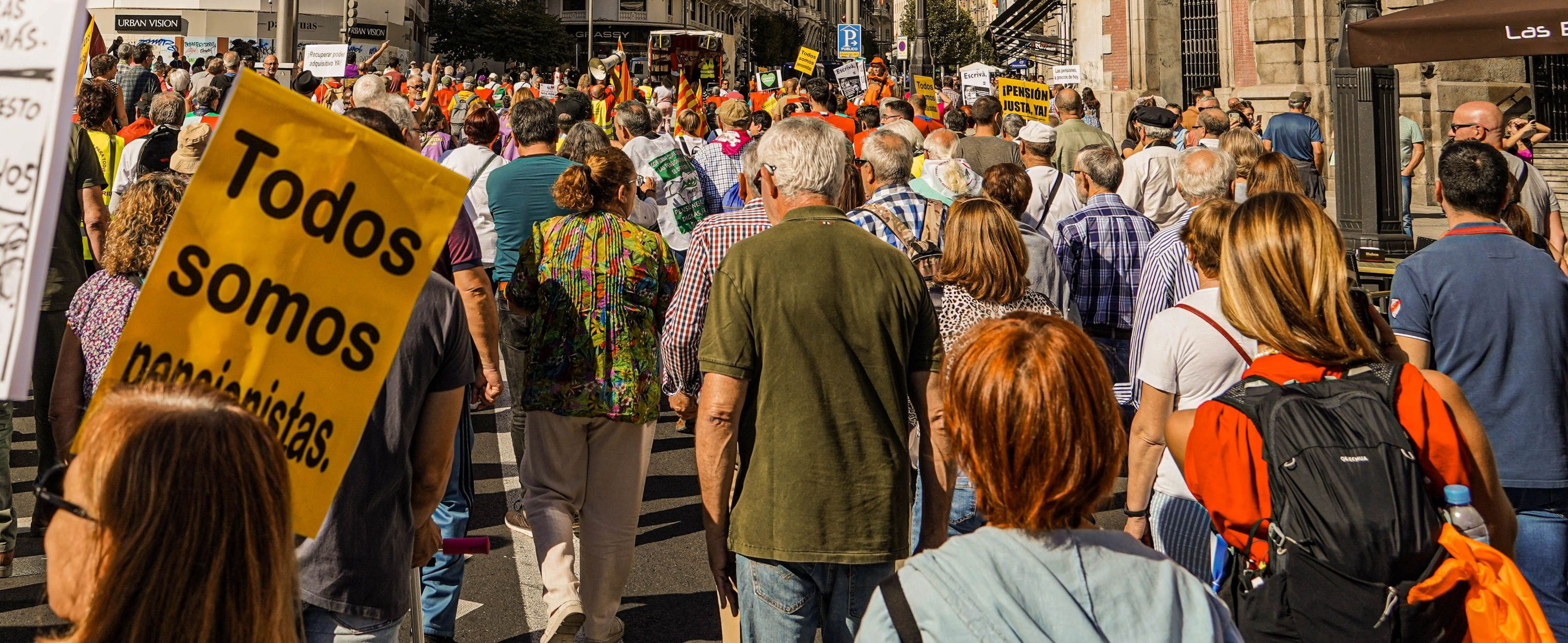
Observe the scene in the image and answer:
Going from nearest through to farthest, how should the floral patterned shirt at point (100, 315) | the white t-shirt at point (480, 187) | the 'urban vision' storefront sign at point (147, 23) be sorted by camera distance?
the floral patterned shirt at point (100, 315) → the white t-shirt at point (480, 187) → the 'urban vision' storefront sign at point (147, 23)

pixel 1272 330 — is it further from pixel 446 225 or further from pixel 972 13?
pixel 972 13

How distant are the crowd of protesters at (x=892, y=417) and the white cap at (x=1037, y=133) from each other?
3.45 feet

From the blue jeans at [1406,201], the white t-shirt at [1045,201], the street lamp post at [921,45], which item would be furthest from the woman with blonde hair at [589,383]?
the street lamp post at [921,45]

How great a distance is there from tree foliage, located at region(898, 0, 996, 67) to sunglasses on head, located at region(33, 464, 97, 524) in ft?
214

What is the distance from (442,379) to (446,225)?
64 cm

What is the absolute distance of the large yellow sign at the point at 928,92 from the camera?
18.4 meters

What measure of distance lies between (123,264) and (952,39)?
223ft

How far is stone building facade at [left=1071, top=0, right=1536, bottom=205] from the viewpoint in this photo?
18062 millimetres

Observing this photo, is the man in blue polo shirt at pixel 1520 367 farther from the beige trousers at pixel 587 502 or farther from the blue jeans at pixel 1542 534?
the beige trousers at pixel 587 502

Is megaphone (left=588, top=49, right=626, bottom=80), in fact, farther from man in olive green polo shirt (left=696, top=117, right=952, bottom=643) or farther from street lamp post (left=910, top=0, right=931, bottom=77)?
man in olive green polo shirt (left=696, top=117, right=952, bottom=643)

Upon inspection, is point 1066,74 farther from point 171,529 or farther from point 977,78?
point 171,529

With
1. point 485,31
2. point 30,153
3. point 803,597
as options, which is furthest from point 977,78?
A: point 485,31

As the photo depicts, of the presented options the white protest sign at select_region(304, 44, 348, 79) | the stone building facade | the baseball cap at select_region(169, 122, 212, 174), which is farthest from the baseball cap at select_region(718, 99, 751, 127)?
the white protest sign at select_region(304, 44, 348, 79)

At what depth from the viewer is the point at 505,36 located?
78.1 meters
